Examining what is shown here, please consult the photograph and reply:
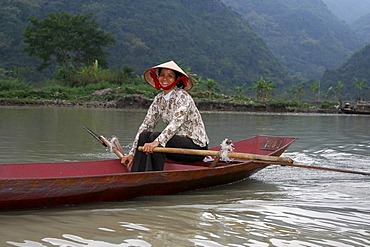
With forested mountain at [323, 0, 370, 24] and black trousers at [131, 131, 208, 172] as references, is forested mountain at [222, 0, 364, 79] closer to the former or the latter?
forested mountain at [323, 0, 370, 24]

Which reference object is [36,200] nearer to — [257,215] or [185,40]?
[257,215]

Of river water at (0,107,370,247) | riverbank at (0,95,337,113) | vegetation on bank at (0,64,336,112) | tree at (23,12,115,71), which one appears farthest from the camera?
tree at (23,12,115,71)

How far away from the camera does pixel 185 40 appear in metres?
61.6

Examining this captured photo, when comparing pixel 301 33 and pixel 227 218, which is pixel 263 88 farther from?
pixel 301 33

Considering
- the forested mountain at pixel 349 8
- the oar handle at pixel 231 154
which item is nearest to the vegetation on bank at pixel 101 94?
the oar handle at pixel 231 154

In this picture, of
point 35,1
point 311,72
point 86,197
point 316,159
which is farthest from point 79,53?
point 311,72

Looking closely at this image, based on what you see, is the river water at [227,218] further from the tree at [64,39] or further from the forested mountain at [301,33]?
the forested mountain at [301,33]

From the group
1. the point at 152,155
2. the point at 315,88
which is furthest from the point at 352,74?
the point at 152,155

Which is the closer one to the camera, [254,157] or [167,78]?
[254,157]

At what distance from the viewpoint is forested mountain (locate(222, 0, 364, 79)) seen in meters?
86.2

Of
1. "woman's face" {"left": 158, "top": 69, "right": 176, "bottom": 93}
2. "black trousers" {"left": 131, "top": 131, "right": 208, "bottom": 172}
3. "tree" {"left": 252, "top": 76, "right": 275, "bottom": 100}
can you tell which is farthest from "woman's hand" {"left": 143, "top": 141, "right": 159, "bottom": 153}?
"tree" {"left": 252, "top": 76, "right": 275, "bottom": 100}

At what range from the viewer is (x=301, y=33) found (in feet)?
314

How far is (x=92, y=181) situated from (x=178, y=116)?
122cm

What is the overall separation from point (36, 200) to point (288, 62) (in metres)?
84.3
